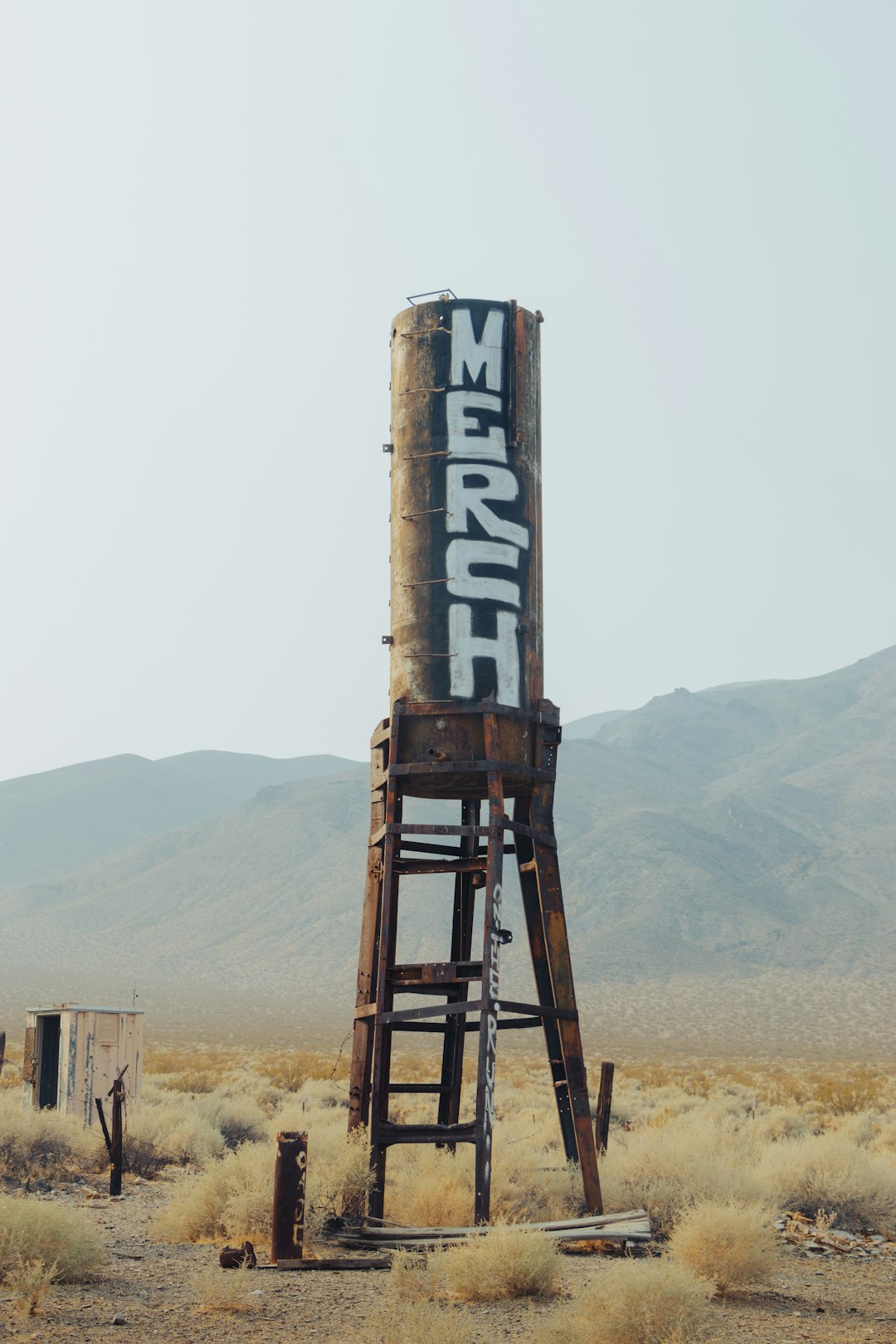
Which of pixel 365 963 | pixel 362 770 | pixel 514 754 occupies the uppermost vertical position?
pixel 362 770

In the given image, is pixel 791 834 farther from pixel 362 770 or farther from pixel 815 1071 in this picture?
pixel 815 1071

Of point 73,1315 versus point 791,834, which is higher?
point 791,834

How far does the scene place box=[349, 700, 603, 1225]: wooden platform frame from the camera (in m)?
12.9

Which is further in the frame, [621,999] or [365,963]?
[621,999]

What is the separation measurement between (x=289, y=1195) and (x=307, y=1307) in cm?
134

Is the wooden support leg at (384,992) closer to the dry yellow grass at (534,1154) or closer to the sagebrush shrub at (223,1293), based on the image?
the dry yellow grass at (534,1154)

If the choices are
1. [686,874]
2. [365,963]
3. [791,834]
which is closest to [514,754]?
[365,963]

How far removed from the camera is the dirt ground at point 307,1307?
8648 mm

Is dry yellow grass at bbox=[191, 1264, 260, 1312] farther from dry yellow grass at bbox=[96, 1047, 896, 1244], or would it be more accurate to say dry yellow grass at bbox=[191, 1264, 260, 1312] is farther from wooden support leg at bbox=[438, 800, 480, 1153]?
wooden support leg at bbox=[438, 800, 480, 1153]

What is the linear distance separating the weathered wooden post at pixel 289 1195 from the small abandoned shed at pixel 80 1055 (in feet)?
30.3

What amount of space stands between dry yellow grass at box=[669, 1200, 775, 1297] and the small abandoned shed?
10950 millimetres

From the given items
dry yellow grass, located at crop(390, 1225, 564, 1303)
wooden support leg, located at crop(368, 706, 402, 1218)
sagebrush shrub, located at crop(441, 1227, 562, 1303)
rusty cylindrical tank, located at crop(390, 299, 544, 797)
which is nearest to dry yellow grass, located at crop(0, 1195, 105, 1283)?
dry yellow grass, located at crop(390, 1225, 564, 1303)

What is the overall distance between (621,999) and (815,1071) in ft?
102

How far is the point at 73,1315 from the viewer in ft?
29.6
